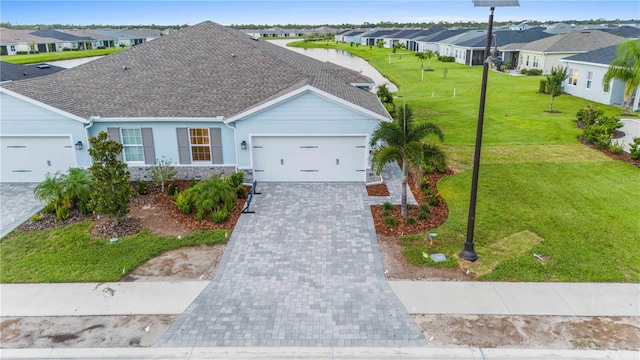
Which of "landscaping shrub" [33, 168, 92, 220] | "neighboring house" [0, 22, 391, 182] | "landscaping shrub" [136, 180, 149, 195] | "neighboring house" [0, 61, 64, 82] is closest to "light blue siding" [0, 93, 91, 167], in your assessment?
"neighboring house" [0, 22, 391, 182]

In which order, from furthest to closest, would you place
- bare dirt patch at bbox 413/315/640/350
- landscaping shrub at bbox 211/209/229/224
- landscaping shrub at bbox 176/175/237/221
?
landscaping shrub at bbox 176/175/237/221, landscaping shrub at bbox 211/209/229/224, bare dirt patch at bbox 413/315/640/350

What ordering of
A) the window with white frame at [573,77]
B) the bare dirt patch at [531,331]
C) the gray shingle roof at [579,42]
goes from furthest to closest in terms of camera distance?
the gray shingle roof at [579,42] < the window with white frame at [573,77] < the bare dirt patch at [531,331]

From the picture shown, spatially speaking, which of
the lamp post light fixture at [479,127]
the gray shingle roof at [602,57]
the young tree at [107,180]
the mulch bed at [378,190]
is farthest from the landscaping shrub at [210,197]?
the gray shingle roof at [602,57]

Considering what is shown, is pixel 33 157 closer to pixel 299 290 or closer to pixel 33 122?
pixel 33 122

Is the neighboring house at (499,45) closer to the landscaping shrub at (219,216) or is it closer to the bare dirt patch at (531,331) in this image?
the landscaping shrub at (219,216)

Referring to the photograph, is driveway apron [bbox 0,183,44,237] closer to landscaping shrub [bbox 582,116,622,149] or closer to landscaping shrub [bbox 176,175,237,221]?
landscaping shrub [bbox 176,175,237,221]

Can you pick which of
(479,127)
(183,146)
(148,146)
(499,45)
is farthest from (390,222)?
(499,45)

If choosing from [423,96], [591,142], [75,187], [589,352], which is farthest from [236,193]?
[423,96]
